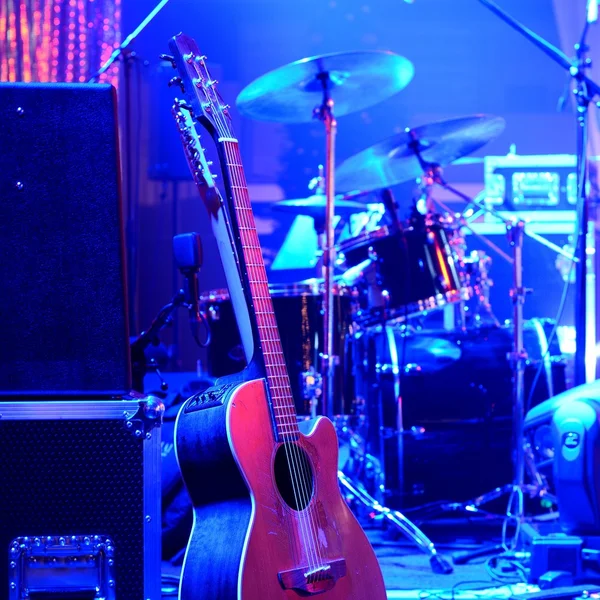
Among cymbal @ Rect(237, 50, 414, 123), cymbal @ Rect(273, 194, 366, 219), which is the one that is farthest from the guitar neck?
cymbal @ Rect(273, 194, 366, 219)

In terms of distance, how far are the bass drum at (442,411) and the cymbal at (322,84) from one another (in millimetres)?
1208

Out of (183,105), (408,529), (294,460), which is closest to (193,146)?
(183,105)

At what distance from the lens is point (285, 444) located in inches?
87.7

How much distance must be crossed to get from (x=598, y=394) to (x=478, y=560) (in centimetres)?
102

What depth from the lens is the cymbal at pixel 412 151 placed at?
4.17 meters

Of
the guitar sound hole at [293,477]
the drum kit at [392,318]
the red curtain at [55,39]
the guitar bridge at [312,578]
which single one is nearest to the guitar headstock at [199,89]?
the guitar sound hole at [293,477]

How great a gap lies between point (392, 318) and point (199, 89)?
2251 mm

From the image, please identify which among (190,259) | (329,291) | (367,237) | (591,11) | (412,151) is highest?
(591,11)

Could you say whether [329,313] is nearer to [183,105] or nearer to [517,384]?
[517,384]

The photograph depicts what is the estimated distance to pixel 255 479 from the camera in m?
2.08

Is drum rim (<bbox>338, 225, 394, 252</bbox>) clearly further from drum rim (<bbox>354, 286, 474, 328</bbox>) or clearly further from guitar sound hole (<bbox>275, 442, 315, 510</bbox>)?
guitar sound hole (<bbox>275, 442, 315, 510</bbox>)

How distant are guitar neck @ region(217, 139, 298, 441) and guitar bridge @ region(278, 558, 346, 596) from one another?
33 centimetres

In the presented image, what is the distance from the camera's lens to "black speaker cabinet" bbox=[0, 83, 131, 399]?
5.66 ft

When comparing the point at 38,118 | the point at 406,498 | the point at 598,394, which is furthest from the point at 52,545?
the point at 406,498
